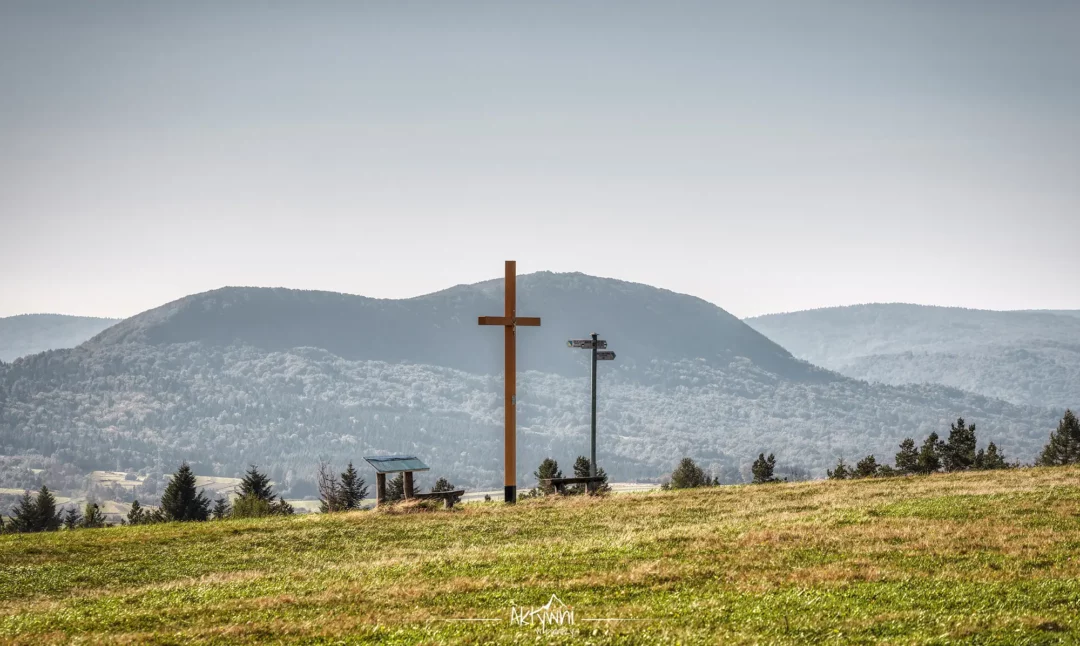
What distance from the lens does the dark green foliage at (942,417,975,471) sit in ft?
210

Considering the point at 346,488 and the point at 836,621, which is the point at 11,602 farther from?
the point at 346,488

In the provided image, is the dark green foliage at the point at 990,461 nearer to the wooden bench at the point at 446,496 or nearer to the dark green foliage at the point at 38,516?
the wooden bench at the point at 446,496

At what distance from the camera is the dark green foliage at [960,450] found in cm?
6392

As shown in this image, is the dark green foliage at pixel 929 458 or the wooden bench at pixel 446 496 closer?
the wooden bench at pixel 446 496

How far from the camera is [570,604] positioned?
13.0m

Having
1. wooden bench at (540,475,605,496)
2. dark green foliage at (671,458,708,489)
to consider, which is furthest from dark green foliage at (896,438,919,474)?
wooden bench at (540,475,605,496)

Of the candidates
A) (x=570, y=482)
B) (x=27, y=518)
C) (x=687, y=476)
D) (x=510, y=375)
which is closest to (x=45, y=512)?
(x=27, y=518)

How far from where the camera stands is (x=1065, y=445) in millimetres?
70188

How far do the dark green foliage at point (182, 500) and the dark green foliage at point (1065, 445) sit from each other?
68589mm

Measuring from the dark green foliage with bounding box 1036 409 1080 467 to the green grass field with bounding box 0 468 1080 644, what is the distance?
47.8 m

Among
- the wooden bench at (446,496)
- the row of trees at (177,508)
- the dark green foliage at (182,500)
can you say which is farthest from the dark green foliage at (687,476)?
the wooden bench at (446,496)

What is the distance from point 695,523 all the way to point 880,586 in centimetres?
994

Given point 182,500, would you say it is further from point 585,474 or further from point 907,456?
point 907,456

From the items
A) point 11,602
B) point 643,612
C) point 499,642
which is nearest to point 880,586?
point 643,612
